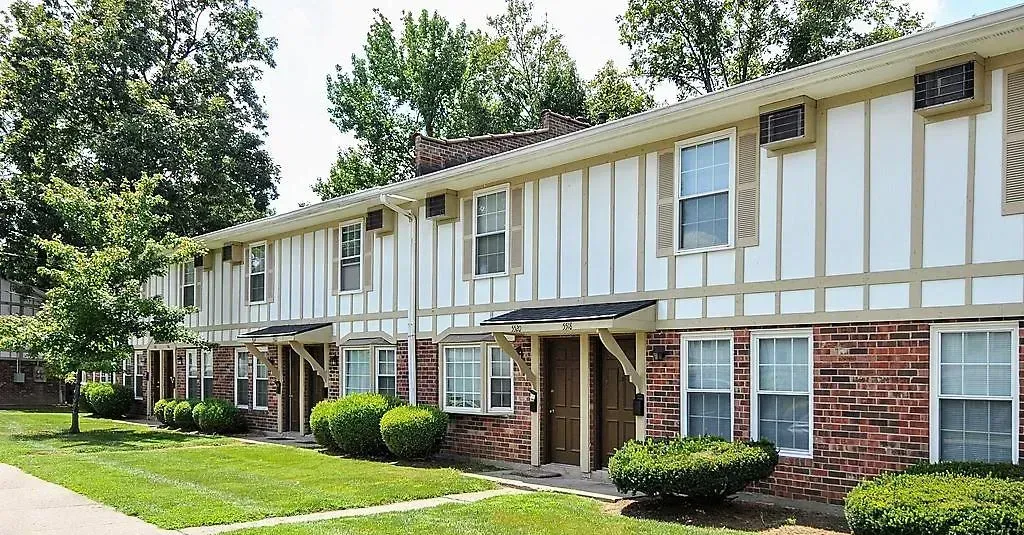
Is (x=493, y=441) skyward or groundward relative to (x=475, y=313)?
groundward

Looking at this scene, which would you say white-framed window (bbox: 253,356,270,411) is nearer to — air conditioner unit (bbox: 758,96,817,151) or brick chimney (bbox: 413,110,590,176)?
brick chimney (bbox: 413,110,590,176)

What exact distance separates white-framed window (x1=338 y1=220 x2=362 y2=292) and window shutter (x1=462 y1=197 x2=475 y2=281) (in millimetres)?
3411

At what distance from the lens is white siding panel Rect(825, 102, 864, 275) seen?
9695 mm

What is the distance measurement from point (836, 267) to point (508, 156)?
5.36 m

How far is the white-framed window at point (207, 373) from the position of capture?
22828 mm

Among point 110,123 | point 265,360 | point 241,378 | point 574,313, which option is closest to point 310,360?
point 265,360

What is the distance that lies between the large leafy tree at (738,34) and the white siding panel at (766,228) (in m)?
16.8

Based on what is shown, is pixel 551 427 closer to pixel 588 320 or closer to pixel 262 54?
pixel 588 320

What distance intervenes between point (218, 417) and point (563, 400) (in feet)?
32.9

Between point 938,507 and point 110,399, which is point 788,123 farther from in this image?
point 110,399

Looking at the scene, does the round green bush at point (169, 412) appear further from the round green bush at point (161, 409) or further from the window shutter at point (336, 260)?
the window shutter at point (336, 260)

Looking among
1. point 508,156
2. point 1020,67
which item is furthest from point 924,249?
point 508,156

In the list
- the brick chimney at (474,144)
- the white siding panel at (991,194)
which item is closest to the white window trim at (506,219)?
the brick chimney at (474,144)

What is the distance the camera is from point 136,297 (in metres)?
19.8
